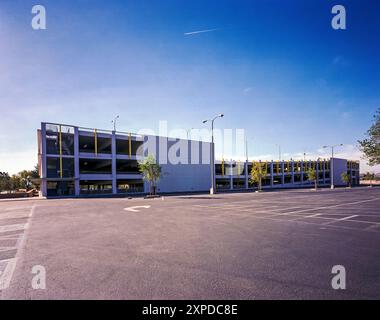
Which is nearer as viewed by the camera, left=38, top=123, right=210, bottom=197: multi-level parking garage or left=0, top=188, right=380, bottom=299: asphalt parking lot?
left=0, top=188, right=380, bottom=299: asphalt parking lot

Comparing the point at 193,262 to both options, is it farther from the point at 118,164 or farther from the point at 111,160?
the point at 118,164

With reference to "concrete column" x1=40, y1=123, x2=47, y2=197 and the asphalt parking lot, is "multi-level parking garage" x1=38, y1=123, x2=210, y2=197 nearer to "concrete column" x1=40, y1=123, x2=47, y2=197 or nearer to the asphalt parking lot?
"concrete column" x1=40, y1=123, x2=47, y2=197

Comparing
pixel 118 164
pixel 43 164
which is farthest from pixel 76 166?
pixel 118 164

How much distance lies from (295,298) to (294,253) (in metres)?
2.54

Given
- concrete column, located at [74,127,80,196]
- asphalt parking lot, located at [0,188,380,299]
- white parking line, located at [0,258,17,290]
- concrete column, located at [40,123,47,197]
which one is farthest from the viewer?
concrete column, located at [74,127,80,196]

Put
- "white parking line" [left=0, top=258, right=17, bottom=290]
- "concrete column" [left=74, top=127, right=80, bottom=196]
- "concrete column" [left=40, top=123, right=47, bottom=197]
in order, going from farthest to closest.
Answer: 1. "concrete column" [left=74, top=127, right=80, bottom=196]
2. "concrete column" [left=40, top=123, right=47, bottom=197]
3. "white parking line" [left=0, top=258, right=17, bottom=290]

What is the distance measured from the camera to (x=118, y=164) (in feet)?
177

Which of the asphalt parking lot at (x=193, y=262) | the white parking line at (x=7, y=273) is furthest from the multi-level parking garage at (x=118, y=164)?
the white parking line at (x=7, y=273)

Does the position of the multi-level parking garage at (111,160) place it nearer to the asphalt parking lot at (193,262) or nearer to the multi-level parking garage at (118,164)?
the multi-level parking garage at (118,164)

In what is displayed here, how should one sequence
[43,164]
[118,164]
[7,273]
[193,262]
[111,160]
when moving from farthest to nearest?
[118,164], [111,160], [43,164], [193,262], [7,273]

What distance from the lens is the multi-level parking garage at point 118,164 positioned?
40.3m

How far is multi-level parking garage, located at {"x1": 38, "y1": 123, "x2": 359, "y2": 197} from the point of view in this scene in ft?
132

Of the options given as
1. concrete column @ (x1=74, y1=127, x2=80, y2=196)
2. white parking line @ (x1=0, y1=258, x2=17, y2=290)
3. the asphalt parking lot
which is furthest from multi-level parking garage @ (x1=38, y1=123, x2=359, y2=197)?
white parking line @ (x1=0, y1=258, x2=17, y2=290)
